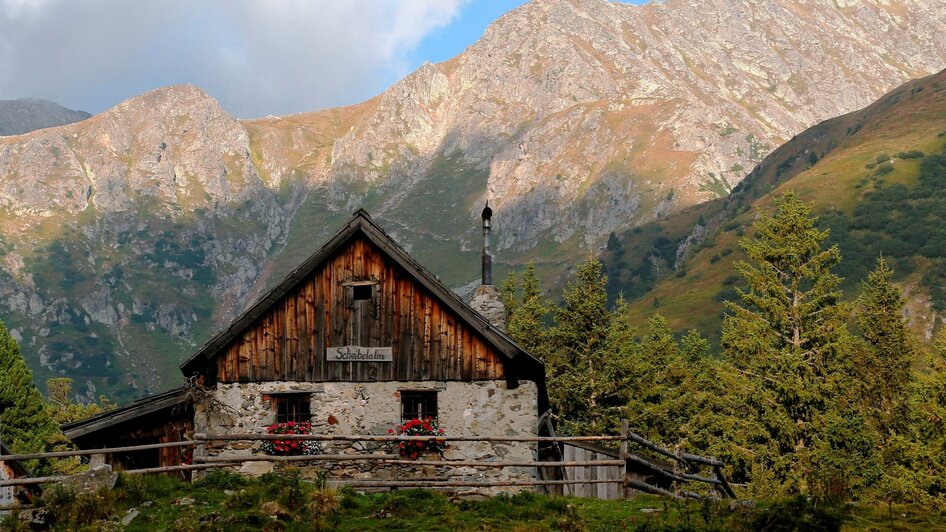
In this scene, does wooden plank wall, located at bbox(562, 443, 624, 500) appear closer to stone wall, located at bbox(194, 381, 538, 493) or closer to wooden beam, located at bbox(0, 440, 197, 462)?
stone wall, located at bbox(194, 381, 538, 493)

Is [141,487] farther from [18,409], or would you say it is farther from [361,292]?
[18,409]

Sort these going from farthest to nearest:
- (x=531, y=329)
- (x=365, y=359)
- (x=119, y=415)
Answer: (x=531, y=329) → (x=119, y=415) → (x=365, y=359)

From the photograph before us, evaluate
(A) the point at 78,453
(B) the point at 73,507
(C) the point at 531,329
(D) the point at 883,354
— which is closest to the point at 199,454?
(A) the point at 78,453

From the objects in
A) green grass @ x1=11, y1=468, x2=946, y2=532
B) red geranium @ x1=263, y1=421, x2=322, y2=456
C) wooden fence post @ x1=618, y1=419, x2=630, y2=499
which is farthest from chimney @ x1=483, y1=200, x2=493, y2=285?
green grass @ x1=11, y1=468, x2=946, y2=532

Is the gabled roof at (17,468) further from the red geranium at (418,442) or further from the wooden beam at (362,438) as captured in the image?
the red geranium at (418,442)

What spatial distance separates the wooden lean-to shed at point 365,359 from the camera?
816 inches

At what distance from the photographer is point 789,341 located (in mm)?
34000

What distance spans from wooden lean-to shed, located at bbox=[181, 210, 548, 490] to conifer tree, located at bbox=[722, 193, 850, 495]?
15.6 m

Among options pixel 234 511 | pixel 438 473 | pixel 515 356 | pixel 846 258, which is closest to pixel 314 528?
pixel 234 511

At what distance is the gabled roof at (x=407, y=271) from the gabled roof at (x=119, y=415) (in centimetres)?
163

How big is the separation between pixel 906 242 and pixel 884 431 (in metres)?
134

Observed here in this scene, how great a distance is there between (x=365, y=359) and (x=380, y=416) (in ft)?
5.22

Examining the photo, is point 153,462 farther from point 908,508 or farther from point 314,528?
point 908,508

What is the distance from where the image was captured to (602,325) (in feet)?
150
